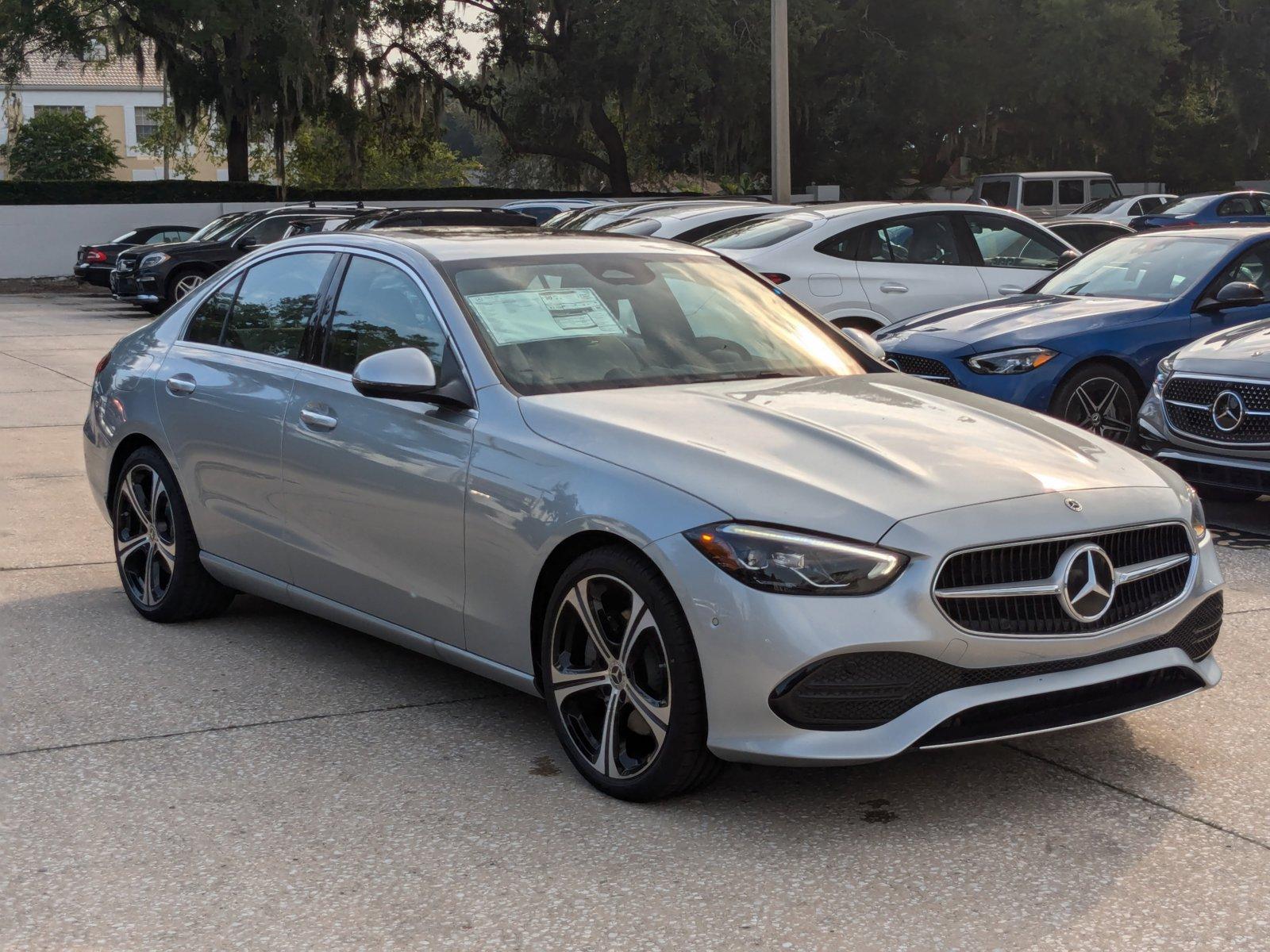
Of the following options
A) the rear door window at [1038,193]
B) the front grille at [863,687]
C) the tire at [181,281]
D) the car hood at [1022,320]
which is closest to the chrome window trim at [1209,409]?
the car hood at [1022,320]

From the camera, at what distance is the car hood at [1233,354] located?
809cm

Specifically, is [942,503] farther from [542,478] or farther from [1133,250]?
[1133,250]

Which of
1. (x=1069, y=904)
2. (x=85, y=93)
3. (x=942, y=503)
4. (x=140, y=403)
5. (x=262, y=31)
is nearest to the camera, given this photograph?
(x=1069, y=904)

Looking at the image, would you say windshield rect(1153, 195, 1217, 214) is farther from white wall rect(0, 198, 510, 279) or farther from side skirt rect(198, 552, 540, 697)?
side skirt rect(198, 552, 540, 697)

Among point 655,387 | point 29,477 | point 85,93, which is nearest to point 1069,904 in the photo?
point 655,387

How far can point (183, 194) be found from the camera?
38562mm

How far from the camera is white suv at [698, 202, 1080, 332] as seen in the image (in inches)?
488

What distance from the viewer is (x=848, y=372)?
216 inches

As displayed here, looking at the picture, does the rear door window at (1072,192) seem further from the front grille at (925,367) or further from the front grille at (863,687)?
the front grille at (863,687)

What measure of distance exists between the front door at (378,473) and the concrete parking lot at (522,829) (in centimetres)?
41

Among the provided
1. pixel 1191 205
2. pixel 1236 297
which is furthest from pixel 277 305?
pixel 1191 205

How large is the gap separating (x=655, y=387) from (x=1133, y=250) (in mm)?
6892

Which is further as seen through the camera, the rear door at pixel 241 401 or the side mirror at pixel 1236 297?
the side mirror at pixel 1236 297

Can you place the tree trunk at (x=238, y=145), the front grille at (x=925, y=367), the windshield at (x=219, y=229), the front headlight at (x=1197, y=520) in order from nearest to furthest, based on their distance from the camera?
the front headlight at (x=1197, y=520)
the front grille at (x=925, y=367)
the windshield at (x=219, y=229)
the tree trunk at (x=238, y=145)
